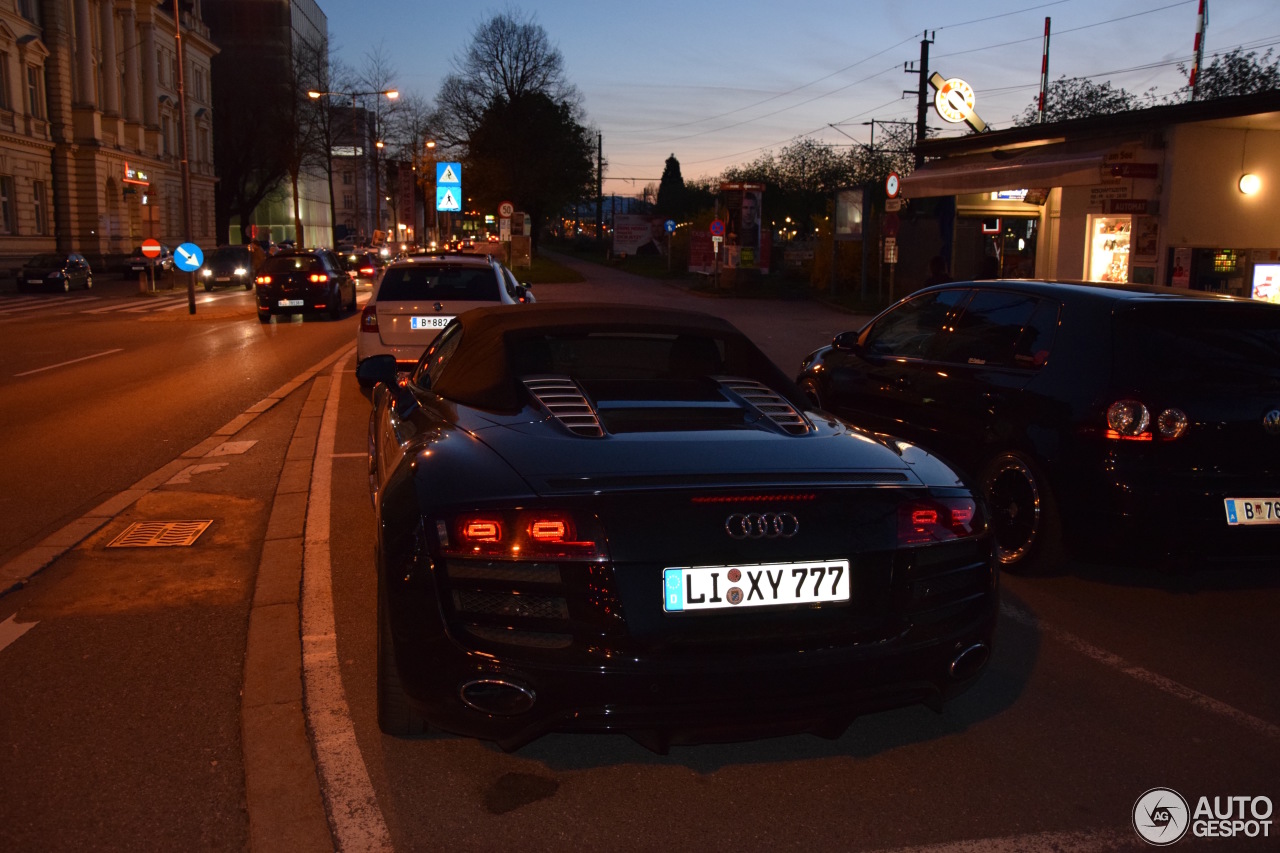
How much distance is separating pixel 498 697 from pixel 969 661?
1477 millimetres

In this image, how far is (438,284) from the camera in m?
12.5

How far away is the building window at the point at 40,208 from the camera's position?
5175cm

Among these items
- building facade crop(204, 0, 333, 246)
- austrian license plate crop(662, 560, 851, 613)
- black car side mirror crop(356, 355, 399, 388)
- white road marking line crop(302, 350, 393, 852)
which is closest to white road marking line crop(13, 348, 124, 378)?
white road marking line crop(302, 350, 393, 852)

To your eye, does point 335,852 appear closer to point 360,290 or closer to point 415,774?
point 415,774

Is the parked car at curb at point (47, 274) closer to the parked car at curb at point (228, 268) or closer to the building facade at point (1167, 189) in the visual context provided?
the parked car at curb at point (228, 268)

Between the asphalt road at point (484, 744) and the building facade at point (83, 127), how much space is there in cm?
4206

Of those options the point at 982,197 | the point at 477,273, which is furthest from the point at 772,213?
the point at 477,273

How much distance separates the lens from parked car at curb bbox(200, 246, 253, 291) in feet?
136

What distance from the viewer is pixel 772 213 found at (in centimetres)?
9544

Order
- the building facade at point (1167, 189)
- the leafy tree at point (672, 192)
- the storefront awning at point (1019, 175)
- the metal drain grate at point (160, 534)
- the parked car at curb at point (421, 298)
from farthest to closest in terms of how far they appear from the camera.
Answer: the leafy tree at point (672, 192), the storefront awning at point (1019, 175), the building facade at point (1167, 189), the parked car at curb at point (421, 298), the metal drain grate at point (160, 534)

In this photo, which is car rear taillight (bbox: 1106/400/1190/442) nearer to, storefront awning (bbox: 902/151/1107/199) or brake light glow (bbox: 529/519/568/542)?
brake light glow (bbox: 529/519/568/542)

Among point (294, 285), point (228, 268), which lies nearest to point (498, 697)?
point (294, 285)

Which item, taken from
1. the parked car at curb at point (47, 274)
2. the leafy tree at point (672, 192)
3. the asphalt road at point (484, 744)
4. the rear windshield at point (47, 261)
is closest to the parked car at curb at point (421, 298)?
the asphalt road at point (484, 744)

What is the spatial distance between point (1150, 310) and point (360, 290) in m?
39.2
